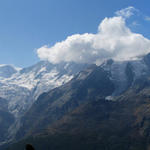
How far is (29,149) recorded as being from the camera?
89.9 feet

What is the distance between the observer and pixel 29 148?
2741 centimetres

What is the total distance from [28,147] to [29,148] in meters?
0.15

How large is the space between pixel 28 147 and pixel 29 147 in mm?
104

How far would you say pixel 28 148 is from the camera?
89.8 feet

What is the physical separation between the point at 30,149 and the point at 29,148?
158 mm

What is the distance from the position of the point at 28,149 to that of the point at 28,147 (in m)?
0.20

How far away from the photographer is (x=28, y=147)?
90.0ft

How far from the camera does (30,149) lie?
27.5 metres

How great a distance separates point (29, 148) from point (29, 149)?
0.10m

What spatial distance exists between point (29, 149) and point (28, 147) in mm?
229

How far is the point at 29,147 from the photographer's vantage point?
90.1 feet
